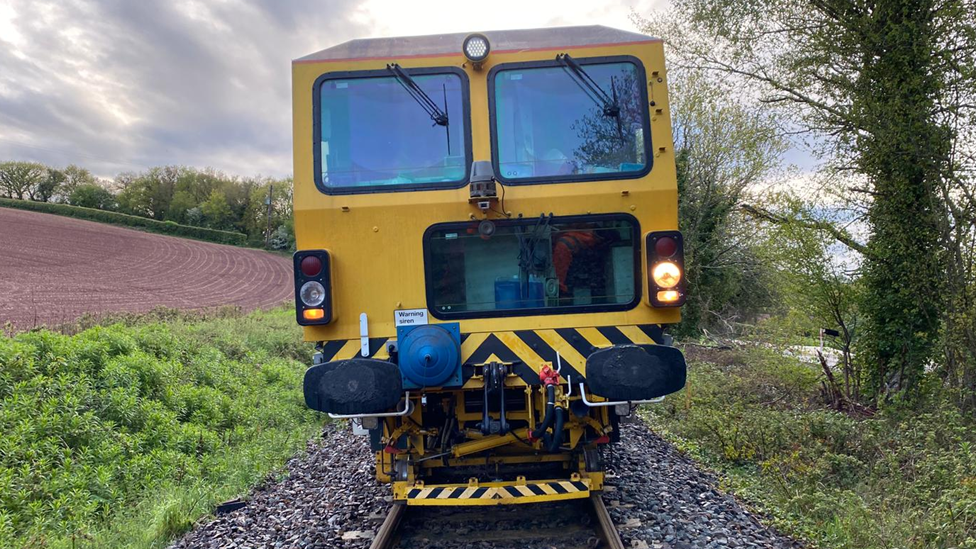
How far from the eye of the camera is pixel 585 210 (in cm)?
403

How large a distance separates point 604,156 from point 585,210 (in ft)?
1.38

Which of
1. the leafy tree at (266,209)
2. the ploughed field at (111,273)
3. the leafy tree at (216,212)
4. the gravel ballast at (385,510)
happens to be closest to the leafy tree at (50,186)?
the leafy tree at (216,212)

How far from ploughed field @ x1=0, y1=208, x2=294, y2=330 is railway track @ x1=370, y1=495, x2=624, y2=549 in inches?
375

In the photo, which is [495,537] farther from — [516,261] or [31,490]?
[31,490]

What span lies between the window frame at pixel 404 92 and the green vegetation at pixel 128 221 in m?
51.7

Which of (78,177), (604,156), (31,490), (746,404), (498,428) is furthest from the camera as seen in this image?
(78,177)

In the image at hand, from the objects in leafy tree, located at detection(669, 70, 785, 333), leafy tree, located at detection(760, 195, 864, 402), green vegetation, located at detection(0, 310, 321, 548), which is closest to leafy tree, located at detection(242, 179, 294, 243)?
leafy tree, located at detection(669, 70, 785, 333)

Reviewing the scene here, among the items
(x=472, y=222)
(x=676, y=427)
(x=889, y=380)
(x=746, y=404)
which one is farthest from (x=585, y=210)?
(x=889, y=380)

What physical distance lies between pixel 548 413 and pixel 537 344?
491 millimetres

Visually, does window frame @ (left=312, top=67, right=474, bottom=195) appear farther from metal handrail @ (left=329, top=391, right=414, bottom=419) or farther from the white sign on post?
metal handrail @ (left=329, top=391, right=414, bottom=419)

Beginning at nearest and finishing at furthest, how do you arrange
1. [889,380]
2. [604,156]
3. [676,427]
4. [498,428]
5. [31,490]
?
[498,428]
[604,156]
[31,490]
[676,427]
[889,380]

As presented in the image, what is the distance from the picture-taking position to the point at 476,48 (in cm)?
411

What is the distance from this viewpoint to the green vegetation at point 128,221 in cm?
4744

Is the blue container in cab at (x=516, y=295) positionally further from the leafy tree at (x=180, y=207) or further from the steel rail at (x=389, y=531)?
the leafy tree at (x=180, y=207)
